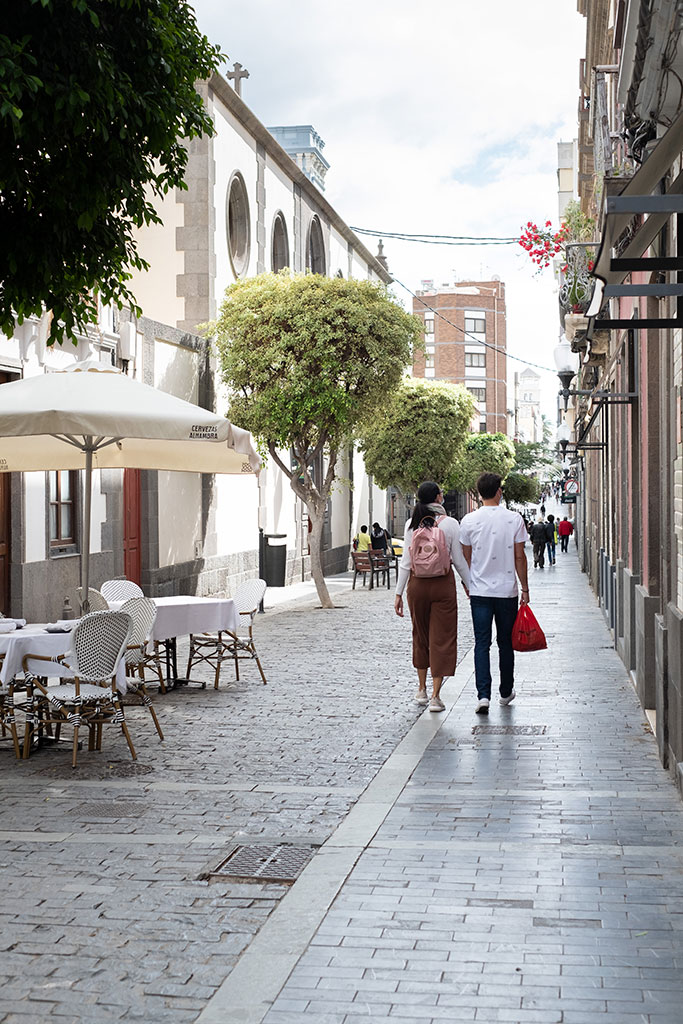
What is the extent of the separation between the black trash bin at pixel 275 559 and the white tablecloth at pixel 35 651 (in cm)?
1648

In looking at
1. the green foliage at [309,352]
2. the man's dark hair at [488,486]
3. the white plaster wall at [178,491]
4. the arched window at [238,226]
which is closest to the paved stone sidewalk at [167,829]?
the man's dark hair at [488,486]

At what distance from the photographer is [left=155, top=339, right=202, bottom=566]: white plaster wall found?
19000 mm

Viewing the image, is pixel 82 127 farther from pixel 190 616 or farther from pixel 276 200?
pixel 276 200

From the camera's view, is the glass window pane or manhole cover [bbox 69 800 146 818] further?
the glass window pane

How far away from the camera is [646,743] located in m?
8.64

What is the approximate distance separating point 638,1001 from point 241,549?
20.0 m

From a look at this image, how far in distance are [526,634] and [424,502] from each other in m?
1.51

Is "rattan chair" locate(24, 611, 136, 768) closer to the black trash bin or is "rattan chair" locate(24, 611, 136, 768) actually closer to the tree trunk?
the tree trunk

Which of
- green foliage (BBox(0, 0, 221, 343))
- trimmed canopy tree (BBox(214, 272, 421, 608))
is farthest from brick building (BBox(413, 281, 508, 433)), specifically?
green foliage (BBox(0, 0, 221, 343))

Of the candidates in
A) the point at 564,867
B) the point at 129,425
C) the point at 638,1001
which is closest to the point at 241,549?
the point at 129,425

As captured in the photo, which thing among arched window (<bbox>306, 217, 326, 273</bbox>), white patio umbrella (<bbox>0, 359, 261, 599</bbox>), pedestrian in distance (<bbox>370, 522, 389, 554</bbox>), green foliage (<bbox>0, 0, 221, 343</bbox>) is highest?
arched window (<bbox>306, 217, 326, 273</bbox>)

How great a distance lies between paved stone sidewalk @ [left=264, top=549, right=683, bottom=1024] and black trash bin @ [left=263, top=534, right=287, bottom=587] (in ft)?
53.9

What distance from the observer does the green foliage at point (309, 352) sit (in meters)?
20.0

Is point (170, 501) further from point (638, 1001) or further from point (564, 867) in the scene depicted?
point (638, 1001)
